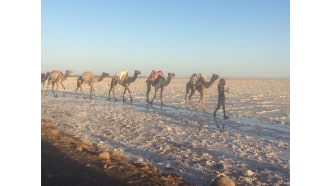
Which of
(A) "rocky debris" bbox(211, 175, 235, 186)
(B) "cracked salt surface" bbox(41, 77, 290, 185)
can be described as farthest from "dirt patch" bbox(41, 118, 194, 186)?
(A) "rocky debris" bbox(211, 175, 235, 186)

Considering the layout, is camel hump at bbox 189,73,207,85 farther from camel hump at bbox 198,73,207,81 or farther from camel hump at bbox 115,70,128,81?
camel hump at bbox 115,70,128,81

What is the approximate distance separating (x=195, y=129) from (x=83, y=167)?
1.13 metres

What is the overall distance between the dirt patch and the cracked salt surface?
96mm

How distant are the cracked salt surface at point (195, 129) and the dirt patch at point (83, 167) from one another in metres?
0.10

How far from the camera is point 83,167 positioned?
4133 millimetres

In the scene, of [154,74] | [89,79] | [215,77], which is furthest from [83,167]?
[215,77]

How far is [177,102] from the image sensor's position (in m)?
4.35

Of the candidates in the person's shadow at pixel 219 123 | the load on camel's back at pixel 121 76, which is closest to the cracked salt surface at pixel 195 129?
the person's shadow at pixel 219 123

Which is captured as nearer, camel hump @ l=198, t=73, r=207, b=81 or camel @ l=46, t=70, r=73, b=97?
camel hump @ l=198, t=73, r=207, b=81

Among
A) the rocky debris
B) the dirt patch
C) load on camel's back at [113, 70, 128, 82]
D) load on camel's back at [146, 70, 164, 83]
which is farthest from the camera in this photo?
load on camel's back at [113, 70, 128, 82]

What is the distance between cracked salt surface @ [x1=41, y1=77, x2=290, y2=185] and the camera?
3896 mm
